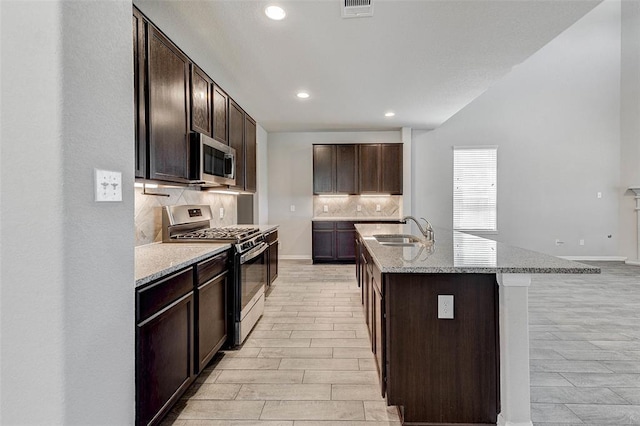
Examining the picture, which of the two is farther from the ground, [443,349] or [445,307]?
[445,307]

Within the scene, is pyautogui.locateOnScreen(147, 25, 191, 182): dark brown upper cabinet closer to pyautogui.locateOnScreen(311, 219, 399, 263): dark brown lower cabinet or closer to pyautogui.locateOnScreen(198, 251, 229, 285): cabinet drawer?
pyautogui.locateOnScreen(198, 251, 229, 285): cabinet drawer

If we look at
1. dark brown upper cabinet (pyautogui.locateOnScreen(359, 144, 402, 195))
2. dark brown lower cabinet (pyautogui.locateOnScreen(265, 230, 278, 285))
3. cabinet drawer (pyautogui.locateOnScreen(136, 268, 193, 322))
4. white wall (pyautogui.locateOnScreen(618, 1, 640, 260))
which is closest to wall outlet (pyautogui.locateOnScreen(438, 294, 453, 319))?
cabinet drawer (pyautogui.locateOnScreen(136, 268, 193, 322))

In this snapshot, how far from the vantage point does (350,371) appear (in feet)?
7.30

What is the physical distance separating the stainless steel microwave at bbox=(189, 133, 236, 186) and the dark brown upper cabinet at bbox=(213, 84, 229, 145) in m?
0.12

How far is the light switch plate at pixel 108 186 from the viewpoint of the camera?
1.15 m

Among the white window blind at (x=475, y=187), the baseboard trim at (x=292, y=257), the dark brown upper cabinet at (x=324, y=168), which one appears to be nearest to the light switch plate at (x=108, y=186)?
the dark brown upper cabinet at (x=324, y=168)

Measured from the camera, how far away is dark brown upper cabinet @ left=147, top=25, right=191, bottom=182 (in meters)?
2.04

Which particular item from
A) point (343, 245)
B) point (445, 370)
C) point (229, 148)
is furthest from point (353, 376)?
point (343, 245)

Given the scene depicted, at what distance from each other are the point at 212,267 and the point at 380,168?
463cm

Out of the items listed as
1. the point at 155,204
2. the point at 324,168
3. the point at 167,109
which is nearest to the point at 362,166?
the point at 324,168

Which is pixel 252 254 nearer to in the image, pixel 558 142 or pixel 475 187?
pixel 475 187

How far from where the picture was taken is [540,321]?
315 centimetres

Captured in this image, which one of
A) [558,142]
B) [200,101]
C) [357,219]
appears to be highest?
[558,142]

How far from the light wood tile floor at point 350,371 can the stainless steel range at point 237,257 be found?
19cm
